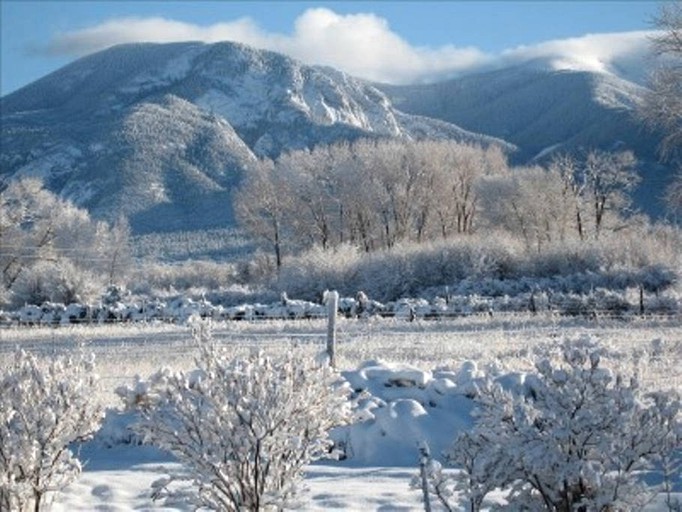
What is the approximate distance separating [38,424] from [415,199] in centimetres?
5278

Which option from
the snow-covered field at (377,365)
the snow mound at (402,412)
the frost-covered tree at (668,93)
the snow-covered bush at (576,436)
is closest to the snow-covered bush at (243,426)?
the snow-covered field at (377,365)

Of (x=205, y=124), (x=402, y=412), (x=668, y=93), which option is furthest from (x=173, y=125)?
(x=402, y=412)

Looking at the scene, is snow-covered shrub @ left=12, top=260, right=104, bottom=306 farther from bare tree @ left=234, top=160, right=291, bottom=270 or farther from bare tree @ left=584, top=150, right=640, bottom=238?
bare tree @ left=584, top=150, right=640, bottom=238

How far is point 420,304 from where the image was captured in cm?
3102

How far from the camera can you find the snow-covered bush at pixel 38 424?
5.86m

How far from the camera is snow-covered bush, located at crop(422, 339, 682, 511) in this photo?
4.89 metres

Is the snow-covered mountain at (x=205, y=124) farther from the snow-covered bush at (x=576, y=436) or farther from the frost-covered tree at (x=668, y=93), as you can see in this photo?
the snow-covered bush at (x=576, y=436)

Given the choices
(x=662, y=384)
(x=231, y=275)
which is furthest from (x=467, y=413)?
(x=231, y=275)

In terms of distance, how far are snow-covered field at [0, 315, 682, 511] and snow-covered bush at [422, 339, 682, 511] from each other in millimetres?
624

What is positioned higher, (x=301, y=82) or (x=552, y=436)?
(x=301, y=82)

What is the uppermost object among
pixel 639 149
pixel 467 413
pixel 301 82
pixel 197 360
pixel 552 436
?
pixel 301 82

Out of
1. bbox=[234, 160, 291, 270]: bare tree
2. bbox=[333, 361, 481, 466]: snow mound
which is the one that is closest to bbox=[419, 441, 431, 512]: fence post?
bbox=[333, 361, 481, 466]: snow mound

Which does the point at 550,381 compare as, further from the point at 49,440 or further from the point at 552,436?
the point at 49,440

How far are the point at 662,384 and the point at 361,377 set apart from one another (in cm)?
409
